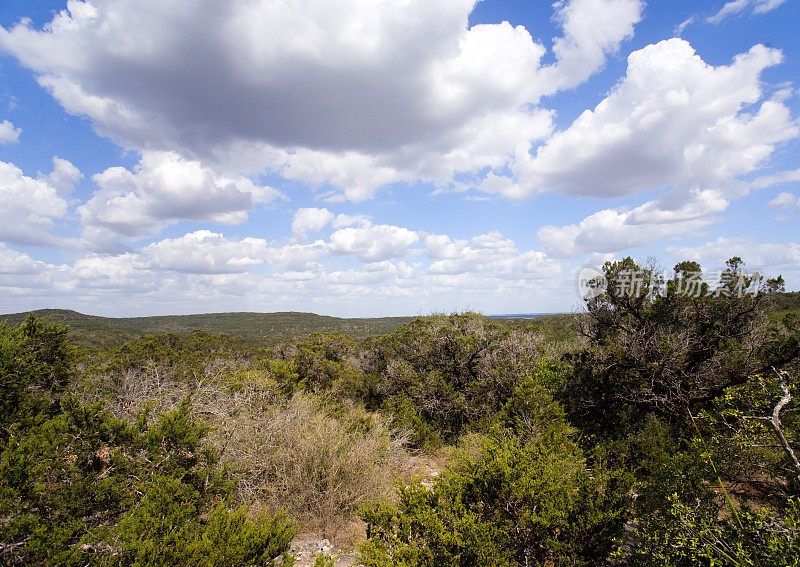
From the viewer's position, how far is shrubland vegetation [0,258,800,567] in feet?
11.2

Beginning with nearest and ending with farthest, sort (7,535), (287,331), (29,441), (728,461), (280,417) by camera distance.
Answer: (7,535)
(728,461)
(29,441)
(280,417)
(287,331)

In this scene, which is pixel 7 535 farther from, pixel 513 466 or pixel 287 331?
pixel 287 331

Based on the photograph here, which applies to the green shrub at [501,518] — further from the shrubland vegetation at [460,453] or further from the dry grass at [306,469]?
the dry grass at [306,469]

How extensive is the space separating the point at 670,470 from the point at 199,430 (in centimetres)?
579

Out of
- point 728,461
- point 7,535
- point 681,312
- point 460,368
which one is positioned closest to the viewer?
point 7,535

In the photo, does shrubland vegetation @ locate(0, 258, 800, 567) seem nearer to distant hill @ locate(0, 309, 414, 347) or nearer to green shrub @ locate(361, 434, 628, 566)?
green shrub @ locate(361, 434, 628, 566)

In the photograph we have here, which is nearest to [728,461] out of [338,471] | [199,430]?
[338,471]

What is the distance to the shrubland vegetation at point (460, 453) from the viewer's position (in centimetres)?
341

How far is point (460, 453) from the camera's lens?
5301mm

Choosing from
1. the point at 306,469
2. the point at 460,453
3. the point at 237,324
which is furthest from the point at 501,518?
the point at 237,324

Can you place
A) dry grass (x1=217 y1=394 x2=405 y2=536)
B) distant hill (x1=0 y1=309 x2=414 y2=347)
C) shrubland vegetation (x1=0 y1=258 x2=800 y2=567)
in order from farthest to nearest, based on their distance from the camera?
1. distant hill (x1=0 y1=309 x2=414 y2=347)
2. dry grass (x1=217 y1=394 x2=405 y2=536)
3. shrubland vegetation (x1=0 y1=258 x2=800 y2=567)

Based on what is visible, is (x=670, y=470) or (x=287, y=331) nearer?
(x=670, y=470)

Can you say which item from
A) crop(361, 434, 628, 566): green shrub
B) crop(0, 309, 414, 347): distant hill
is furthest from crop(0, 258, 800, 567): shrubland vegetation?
crop(0, 309, 414, 347): distant hill

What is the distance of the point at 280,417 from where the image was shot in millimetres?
7523
